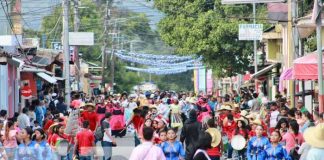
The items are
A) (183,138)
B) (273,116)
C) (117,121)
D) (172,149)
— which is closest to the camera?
(172,149)

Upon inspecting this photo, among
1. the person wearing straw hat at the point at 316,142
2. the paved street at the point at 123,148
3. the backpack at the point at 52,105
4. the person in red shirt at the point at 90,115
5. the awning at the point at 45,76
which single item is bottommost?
the paved street at the point at 123,148

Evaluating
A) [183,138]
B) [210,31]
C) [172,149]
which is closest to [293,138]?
[172,149]

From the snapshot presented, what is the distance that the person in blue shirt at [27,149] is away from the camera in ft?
63.1

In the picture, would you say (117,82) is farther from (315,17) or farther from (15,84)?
(315,17)

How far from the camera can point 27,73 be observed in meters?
46.1

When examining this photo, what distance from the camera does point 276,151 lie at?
1883 cm

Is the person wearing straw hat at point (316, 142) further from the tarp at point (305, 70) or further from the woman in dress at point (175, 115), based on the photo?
the woman in dress at point (175, 115)

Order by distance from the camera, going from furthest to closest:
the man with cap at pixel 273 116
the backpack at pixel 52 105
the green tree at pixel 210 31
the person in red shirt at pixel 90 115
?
the green tree at pixel 210 31 → the backpack at pixel 52 105 → the person in red shirt at pixel 90 115 → the man with cap at pixel 273 116

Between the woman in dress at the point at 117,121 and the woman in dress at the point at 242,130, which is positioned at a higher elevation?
the woman in dress at the point at 242,130

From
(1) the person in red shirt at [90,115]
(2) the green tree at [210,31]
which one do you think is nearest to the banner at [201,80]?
(2) the green tree at [210,31]

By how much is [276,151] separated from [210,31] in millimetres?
39758

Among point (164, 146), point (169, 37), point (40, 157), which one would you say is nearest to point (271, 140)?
point (164, 146)

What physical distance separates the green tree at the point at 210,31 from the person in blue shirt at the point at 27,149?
37.5m

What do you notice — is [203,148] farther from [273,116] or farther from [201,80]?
[201,80]
